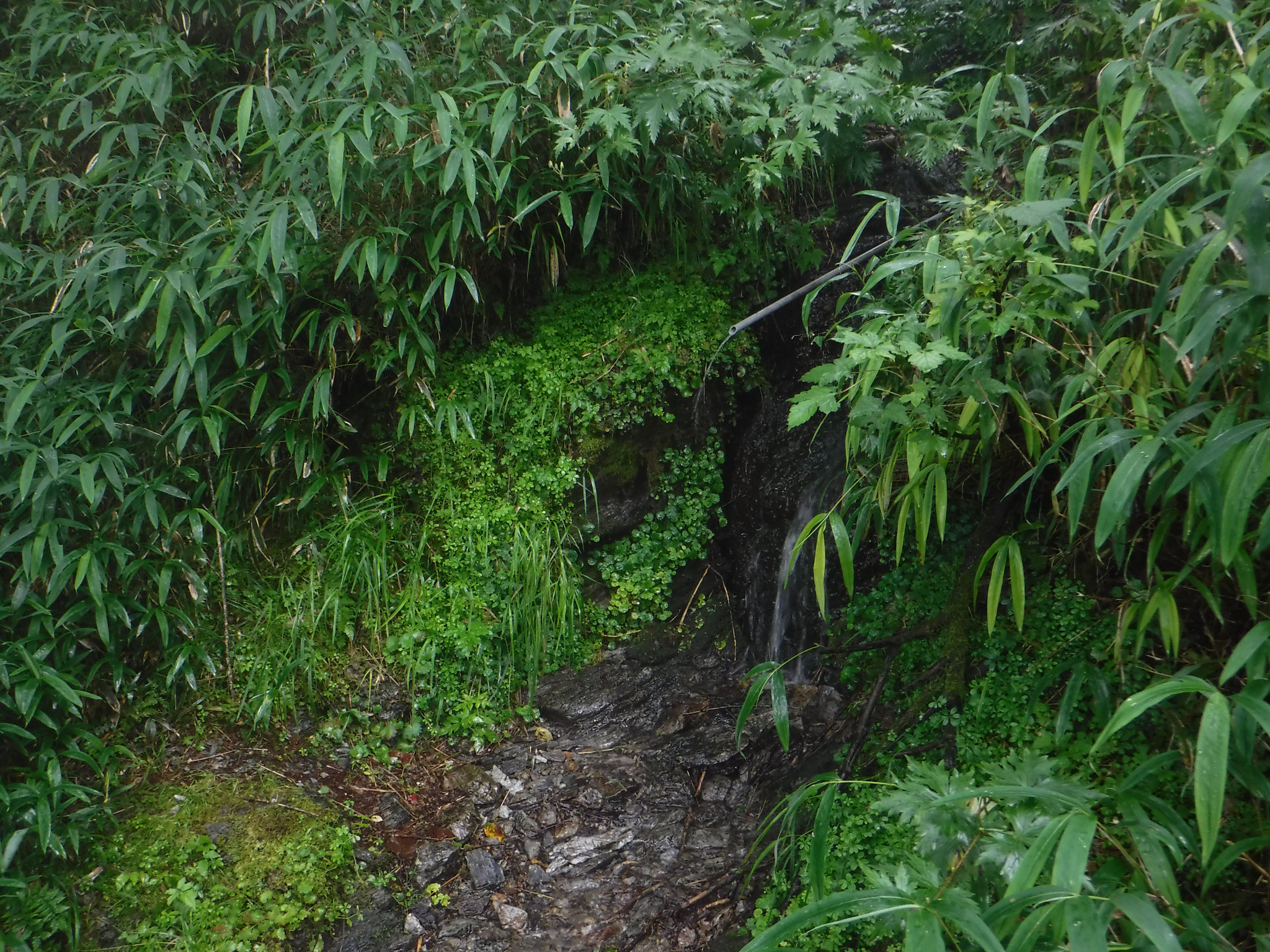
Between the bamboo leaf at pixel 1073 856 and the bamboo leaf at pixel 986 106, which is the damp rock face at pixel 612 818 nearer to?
the bamboo leaf at pixel 1073 856

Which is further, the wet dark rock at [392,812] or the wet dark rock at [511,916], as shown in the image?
the wet dark rock at [392,812]

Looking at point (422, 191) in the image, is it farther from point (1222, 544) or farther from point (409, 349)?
point (1222, 544)

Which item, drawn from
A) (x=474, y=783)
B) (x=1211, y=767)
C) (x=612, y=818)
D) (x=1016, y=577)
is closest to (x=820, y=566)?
(x=1016, y=577)

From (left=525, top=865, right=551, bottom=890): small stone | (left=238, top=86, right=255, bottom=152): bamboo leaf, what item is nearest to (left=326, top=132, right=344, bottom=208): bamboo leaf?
(left=238, top=86, right=255, bottom=152): bamboo leaf

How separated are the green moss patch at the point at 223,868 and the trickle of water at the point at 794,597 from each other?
6.19 ft

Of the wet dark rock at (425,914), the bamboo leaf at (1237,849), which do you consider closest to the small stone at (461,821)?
the wet dark rock at (425,914)

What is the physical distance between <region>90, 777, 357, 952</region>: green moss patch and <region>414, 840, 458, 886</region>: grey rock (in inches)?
9.2

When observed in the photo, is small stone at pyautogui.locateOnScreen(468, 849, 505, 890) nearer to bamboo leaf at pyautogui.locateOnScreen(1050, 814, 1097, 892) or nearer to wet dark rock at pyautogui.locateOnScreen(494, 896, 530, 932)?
wet dark rock at pyautogui.locateOnScreen(494, 896, 530, 932)

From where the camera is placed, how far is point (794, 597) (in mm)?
3512

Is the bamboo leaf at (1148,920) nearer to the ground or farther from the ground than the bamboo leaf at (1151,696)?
nearer to the ground

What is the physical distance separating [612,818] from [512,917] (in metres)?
0.52

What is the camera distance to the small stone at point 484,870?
9.43ft

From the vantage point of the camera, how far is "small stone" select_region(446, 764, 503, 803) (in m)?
3.14

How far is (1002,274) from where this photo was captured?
1.88 meters
